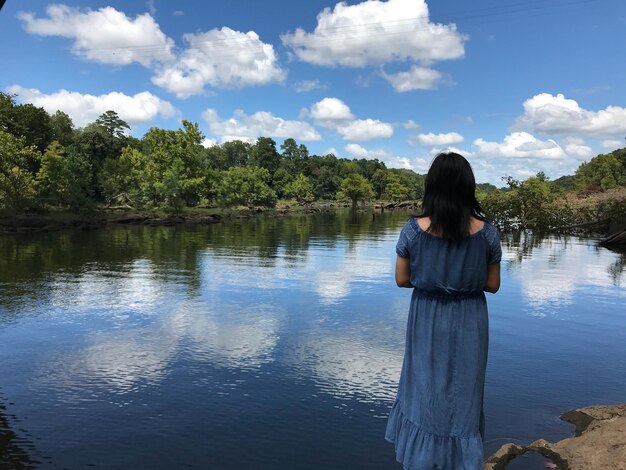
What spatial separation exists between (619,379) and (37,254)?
22538mm

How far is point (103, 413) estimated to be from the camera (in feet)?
19.8

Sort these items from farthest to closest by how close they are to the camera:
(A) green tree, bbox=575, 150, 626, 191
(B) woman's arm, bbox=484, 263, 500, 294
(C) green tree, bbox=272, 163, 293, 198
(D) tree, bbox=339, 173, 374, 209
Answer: (D) tree, bbox=339, 173, 374, 209 < (C) green tree, bbox=272, 163, 293, 198 < (A) green tree, bbox=575, 150, 626, 191 < (B) woman's arm, bbox=484, 263, 500, 294

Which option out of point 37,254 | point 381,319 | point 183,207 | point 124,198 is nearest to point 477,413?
point 381,319

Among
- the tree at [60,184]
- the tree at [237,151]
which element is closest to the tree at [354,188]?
the tree at [237,151]

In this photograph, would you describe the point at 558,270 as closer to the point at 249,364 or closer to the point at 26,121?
the point at 249,364

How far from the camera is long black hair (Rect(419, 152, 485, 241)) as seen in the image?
2.76m

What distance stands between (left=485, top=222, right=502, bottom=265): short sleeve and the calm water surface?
316cm

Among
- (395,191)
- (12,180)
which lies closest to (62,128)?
(12,180)

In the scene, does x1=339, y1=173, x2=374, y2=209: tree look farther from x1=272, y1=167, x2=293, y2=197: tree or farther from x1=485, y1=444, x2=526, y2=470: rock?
x1=485, y1=444, x2=526, y2=470: rock

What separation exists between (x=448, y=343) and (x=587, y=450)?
296 cm

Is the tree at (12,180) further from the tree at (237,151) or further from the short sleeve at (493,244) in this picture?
the tree at (237,151)

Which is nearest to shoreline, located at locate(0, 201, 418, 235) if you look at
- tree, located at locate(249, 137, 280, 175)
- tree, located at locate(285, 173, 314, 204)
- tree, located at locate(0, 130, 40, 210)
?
tree, located at locate(0, 130, 40, 210)

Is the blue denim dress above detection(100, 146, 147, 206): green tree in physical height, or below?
below

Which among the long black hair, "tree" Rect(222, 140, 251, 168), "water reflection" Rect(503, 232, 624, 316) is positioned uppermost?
"tree" Rect(222, 140, 251, 168)
